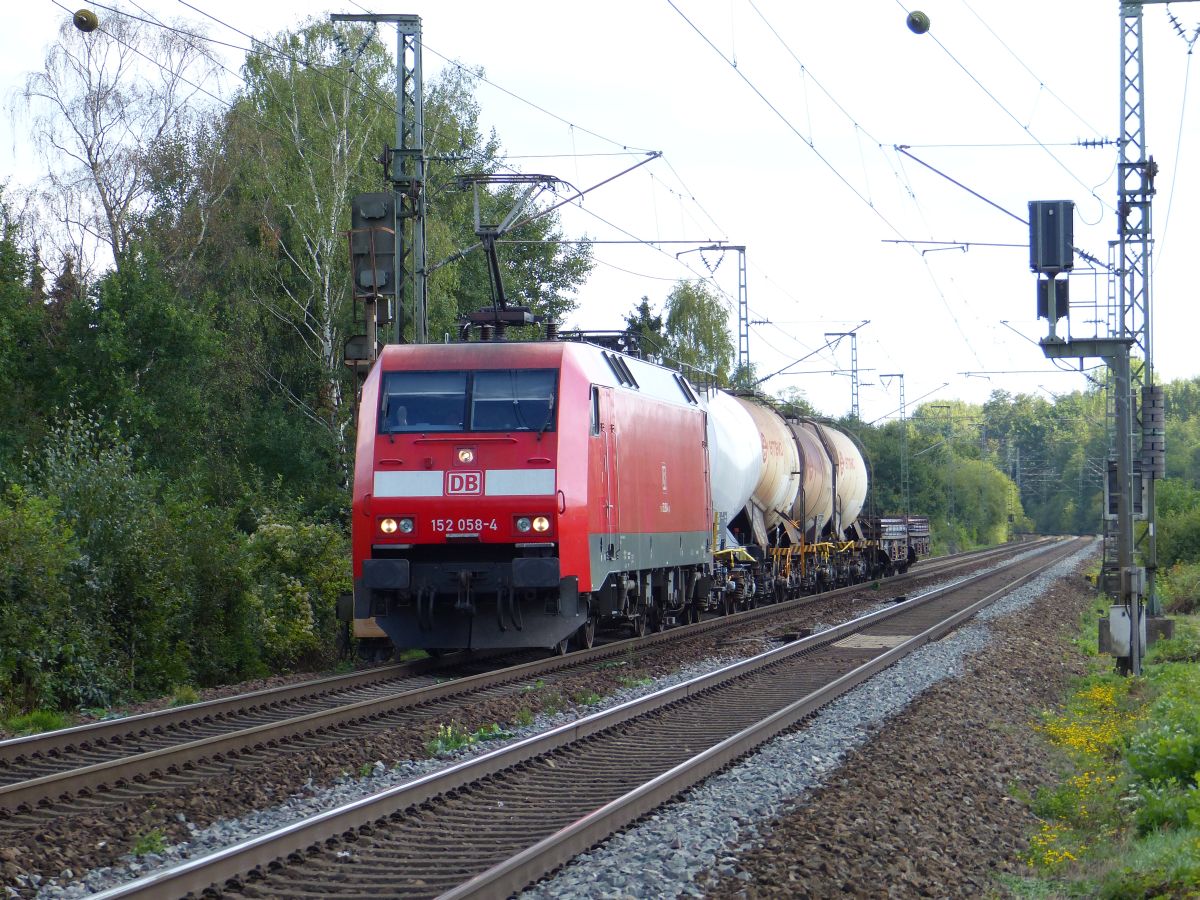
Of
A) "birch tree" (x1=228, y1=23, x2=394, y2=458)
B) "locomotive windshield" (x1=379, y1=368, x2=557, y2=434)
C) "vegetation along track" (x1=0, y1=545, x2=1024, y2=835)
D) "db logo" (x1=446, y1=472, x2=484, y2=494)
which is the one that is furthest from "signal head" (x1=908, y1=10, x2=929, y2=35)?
"birch tree" (x1=228, y1=23, x2=394, y2=458)

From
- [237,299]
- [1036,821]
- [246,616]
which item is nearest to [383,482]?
[246,616]

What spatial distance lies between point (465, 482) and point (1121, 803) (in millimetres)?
7389

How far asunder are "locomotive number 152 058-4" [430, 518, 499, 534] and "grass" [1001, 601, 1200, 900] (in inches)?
220

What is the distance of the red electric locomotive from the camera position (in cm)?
1409

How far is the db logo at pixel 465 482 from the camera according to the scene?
46.6 feet

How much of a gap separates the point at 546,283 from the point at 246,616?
38530 mm

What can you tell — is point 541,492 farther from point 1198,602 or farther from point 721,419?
point 1198,602

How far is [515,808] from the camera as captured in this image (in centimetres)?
832

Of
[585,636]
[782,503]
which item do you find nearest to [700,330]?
[782,503]

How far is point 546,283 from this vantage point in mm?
53438

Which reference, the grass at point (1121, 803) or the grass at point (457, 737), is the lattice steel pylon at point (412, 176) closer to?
the grass at point (457, 737)

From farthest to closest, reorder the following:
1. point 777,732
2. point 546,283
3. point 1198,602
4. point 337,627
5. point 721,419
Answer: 1. point 546,283
2. point 1198,602
3. point 721,419
4. point 337,627
5. point 777,732

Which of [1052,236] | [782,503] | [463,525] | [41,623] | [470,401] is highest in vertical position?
[1052,236]

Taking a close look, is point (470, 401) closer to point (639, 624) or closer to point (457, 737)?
point (457, 737)
